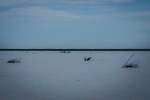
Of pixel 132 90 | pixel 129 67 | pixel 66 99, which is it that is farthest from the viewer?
pixel 129 67

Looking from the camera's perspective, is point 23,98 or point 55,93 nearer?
point 23,98

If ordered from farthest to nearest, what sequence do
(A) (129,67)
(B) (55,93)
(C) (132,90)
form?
(A) (129,67)
(C) (132,90)
(B) (55,93)

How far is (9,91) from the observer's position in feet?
41.8

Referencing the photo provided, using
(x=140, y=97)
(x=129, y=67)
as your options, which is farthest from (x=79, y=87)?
(x=129, y=67)

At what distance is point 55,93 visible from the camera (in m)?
12.4

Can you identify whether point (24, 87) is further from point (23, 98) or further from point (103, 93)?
point (103, 93)

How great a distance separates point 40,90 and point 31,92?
0.60 meters

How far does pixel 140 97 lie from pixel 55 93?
13.6 feet

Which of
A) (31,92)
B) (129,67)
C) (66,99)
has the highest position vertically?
(129,67)

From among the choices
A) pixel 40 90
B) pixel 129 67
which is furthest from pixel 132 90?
pixel 129 67

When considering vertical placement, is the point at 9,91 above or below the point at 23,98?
above

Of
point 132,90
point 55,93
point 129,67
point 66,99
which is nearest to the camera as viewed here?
point 66,99

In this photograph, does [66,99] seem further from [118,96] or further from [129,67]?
[129,67]

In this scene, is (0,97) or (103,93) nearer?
(0,97)
